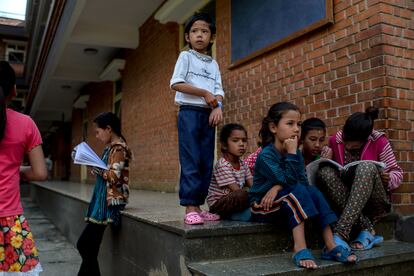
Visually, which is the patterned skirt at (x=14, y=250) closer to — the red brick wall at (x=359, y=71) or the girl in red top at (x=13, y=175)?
the girl in red top at (x=13, y=175)

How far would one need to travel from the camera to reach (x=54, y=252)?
19.4ft

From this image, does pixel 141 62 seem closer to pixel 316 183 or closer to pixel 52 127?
pixel 316 183

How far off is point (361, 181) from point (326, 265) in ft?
2.36

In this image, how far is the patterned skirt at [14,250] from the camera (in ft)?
7.06

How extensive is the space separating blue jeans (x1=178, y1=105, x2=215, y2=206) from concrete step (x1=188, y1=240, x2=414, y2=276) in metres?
0.55

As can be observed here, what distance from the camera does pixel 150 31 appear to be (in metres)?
8.81

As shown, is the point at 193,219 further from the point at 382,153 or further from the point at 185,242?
the point at 382,153

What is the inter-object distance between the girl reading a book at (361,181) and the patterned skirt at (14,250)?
1.92m

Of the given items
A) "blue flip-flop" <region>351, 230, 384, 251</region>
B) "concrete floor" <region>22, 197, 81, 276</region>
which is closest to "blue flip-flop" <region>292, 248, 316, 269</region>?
"blue flip-flop" <region>351, 230, 384, 251</region>

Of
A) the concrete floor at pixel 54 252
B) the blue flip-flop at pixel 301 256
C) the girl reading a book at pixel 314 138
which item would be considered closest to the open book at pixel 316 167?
the girl reading a book at pixel 314 138

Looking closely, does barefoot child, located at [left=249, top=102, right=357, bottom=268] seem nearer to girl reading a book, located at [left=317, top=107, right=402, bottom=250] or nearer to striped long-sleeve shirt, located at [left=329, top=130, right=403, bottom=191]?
girl reading a book, located at [left=317, top=107, right=402, bottom=250]

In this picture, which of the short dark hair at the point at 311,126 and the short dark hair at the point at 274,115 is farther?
the short dark hair at the point at 311,126

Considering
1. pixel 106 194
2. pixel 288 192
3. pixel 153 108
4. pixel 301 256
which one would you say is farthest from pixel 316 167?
pixel 153 108

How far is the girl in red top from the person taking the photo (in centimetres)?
216
